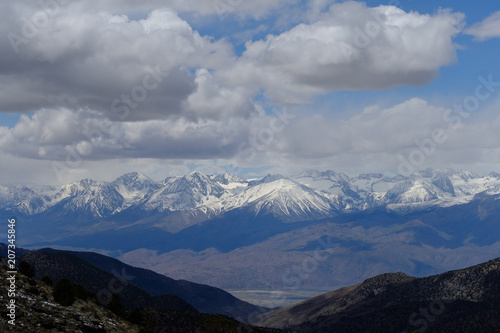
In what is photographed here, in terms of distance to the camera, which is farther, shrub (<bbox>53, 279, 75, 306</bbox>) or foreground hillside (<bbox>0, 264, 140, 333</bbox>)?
shrub (<bbox>53, 279, 75, 306</bbox>)

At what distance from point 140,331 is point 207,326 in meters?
70.3

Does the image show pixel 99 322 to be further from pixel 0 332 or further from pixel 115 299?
pixel 115 299

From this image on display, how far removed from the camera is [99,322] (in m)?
83.8

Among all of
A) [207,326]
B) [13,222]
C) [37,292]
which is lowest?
[207,326]

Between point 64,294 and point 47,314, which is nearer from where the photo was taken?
point 47,314

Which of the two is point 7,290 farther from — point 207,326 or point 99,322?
point 207,326

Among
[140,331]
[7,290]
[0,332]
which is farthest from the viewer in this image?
[140,331]

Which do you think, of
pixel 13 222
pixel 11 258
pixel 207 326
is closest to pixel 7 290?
pixel 11 258

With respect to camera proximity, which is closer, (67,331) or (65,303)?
(67,331)

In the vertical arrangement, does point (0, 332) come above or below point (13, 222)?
below

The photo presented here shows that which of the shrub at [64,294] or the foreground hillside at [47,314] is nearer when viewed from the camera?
the foreground hillside at [47,314]

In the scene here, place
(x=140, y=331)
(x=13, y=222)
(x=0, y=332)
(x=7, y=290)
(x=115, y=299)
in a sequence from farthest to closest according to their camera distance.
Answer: (x=115, y=299) < (x=140, y=331) < (x=7, y=290) < (x=13, y=222) < (x=0, y=332)

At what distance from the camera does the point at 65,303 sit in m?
85.2

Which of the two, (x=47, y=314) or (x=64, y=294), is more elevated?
(x=64, y=294)
